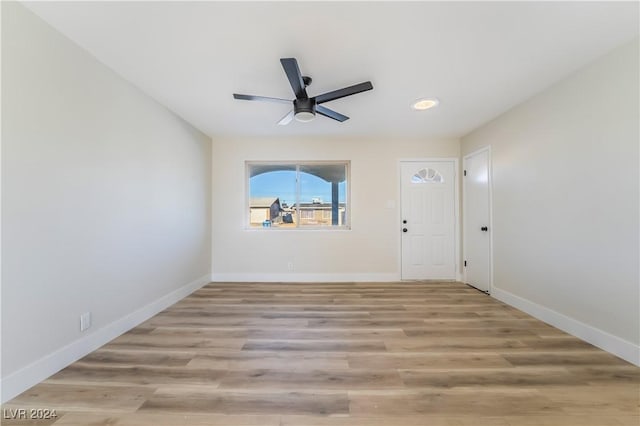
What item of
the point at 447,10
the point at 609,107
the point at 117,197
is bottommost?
the point at 117,197

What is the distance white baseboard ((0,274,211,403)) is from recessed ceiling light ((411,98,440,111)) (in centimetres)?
371

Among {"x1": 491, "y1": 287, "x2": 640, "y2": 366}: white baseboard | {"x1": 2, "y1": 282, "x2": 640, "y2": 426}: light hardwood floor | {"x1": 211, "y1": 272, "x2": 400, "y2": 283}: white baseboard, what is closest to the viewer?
{"x1": 2, "y1": 282, "x2": 640, "y2": 426}: light hardwood floor

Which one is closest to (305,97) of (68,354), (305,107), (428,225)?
(305,107)

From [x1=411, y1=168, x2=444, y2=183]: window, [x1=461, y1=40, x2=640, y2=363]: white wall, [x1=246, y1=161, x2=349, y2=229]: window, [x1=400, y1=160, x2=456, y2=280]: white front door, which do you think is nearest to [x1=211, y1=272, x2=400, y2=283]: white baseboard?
[x1=400, y1=160, x2=456, y2=280]: white front door

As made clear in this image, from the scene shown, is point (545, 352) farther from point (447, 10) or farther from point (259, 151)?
point (259, 151)

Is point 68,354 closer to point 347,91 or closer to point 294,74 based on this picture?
point 294,74

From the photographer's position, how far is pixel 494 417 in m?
1.44

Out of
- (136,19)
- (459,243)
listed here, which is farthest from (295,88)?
(459,243)

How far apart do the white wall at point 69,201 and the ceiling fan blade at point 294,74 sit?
1.59 metres

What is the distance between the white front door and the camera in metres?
4.50

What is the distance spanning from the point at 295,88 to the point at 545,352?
3.00 meters

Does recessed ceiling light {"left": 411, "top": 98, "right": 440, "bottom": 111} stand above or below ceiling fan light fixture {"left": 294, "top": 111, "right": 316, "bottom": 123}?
above

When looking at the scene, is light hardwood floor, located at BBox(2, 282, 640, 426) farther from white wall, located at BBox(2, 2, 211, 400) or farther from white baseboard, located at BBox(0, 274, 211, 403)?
white wall, located at BBox(2, 2, 211, 400)

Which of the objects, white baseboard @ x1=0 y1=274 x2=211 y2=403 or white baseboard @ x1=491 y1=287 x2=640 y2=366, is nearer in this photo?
white baseboard @ x1=0 y1=274 x2=211 y2=403
